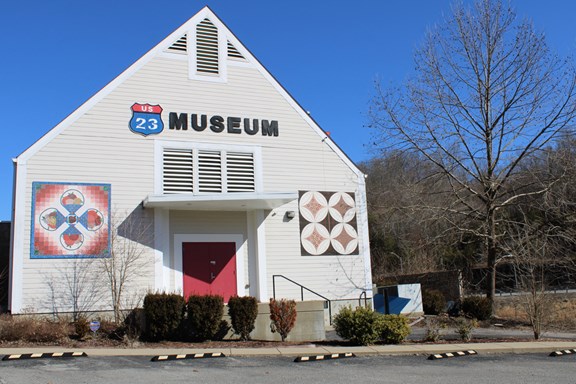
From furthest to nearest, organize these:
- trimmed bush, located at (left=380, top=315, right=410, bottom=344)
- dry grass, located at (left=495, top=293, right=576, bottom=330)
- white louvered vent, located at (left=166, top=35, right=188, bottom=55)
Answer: dry grass, located at (left=495, top=293, right=576, bottom=330), white louvered vent, located at (left=166, top=35, right=188, bottom=55), trimmed bush, located at (left=380, top=315, right=410, bottom=344)

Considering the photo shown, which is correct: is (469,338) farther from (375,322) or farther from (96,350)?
(96,350)

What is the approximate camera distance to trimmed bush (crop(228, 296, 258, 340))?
47.0 ft

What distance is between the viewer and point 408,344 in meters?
13.5

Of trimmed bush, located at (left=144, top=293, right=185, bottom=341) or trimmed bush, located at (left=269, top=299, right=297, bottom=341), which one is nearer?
trimmed bush, located at (left=144, top=293, right=185, bottom=341)

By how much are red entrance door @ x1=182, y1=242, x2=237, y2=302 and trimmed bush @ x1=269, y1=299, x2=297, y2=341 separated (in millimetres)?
3063

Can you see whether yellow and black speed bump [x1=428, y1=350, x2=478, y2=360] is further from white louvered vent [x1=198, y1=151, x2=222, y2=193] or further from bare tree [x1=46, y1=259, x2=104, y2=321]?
bare tree [x1=46, y1=259, x2=104, y2=321]

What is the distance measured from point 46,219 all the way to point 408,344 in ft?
34.3

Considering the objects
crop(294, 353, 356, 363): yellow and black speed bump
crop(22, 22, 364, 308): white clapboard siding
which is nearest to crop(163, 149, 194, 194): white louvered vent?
crop(22, 22, 364, 308): white clapboard siding

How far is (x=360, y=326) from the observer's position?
13289 millimetres

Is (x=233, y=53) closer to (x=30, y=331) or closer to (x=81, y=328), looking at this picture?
(x=81, y=328)

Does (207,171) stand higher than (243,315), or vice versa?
(207,171)

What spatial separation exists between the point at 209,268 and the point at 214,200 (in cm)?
256

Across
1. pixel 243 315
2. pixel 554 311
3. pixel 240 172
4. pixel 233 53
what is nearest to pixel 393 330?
pixel 243 315

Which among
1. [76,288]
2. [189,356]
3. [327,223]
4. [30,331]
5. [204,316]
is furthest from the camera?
[327,223]
